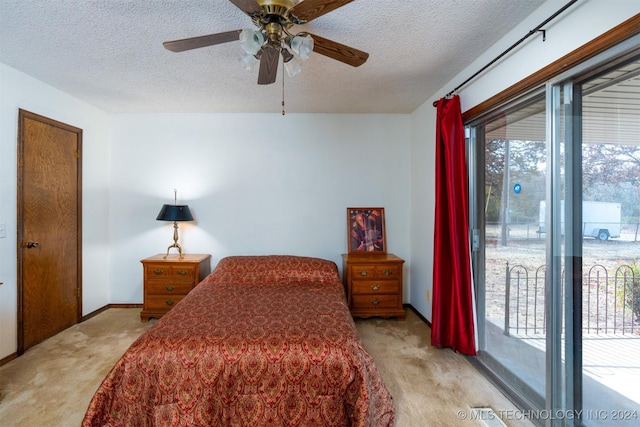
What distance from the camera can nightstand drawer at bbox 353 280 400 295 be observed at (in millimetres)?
3123

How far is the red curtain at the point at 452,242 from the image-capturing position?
2316 mm

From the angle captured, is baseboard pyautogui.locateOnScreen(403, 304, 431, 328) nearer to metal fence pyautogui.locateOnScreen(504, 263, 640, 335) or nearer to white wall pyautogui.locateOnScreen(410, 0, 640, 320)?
white wall pyautogui.locateOnScreen(410, 0, 640, 320)

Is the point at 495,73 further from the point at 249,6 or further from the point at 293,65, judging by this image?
the point at 249,6

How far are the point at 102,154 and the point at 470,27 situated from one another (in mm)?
3983

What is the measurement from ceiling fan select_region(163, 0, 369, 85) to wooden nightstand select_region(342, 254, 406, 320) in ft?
6.97

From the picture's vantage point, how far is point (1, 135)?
2.35m

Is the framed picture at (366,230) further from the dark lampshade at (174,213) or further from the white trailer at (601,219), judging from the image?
the white trailer at (601,219)

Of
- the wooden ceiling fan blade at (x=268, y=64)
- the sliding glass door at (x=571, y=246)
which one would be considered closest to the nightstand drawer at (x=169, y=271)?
the wooden ceiling fan blade at (x=268, y=64)

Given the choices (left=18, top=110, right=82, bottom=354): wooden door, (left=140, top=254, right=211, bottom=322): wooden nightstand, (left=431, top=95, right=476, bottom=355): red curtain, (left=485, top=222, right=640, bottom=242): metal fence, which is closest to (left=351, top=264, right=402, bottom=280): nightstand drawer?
(left=431, top=95, right=476, bottom=355): red curtain

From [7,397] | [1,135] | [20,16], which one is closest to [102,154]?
[1,135]

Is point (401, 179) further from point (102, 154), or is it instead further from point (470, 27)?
point (102, 154)

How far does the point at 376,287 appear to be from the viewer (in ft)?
10.3

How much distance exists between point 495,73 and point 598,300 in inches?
62.7

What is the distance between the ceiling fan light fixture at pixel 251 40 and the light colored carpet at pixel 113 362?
7.25 ft
